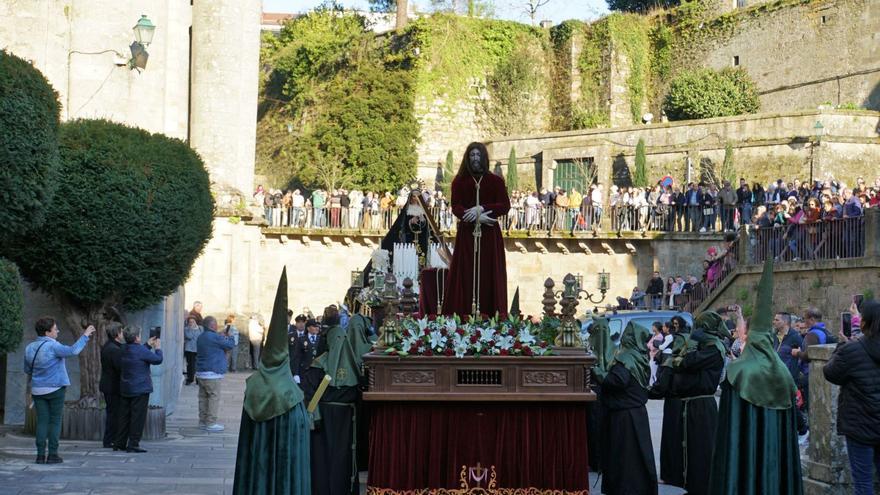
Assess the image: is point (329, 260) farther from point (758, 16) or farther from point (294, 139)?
point (758, 16)

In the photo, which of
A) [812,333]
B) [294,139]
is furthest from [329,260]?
[812,333]

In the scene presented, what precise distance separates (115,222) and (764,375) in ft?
30.8

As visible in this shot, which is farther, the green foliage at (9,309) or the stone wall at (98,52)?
the stone wall at (98,52)

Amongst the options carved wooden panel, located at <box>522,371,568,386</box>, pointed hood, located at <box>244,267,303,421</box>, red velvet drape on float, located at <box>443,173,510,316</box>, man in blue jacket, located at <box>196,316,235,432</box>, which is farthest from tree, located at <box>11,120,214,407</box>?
carved wooden panel, located at <box>522,371,568,386</box>

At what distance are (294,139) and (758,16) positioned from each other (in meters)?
20.3

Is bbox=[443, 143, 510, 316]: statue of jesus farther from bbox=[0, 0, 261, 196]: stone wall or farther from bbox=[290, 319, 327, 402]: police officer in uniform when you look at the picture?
bbox=[0, 0, 261, 196]: stone wall

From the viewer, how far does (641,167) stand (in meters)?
46.2

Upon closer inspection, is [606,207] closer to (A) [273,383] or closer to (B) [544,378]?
(B) [544,378]

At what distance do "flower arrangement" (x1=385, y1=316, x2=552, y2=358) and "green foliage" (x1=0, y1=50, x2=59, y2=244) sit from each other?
4.45 metres

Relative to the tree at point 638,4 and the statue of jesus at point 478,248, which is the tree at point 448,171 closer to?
the tree at point 638,4

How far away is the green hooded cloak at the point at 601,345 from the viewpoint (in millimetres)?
12398

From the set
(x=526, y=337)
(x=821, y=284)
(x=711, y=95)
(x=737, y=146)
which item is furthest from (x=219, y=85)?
(x=711, y=95)

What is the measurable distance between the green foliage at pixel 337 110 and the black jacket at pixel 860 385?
138 ft

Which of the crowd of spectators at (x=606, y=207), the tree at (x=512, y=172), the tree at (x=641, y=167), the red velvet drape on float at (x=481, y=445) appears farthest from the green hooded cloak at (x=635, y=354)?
the tree at (x=512, y=172)
